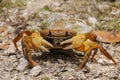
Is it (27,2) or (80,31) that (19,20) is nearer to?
(27,2)

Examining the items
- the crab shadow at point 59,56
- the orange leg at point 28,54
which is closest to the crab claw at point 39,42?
the orange leg at point 28,54

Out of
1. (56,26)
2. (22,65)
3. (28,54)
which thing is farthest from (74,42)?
(56,26)

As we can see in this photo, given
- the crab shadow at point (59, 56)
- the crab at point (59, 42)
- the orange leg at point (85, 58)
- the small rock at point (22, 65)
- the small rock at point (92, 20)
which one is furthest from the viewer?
the small rock at point (92, 20)

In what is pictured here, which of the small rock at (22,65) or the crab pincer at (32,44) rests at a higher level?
the crab pincer at (32,44)

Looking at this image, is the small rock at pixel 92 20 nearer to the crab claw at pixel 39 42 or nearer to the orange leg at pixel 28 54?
the crab claw at pixel 39 42

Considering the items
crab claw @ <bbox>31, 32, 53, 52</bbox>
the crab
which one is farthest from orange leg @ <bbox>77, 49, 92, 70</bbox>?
crab claw @ <bbox>31, 32, 53, 52</bbox>

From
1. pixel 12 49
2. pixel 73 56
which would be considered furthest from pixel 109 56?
pixel 12 49

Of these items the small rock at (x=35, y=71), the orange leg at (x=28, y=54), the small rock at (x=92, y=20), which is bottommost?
the small rock at (x=92, y=20)

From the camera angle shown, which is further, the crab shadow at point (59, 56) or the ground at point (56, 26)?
the crab shadow at point (59, 56)
